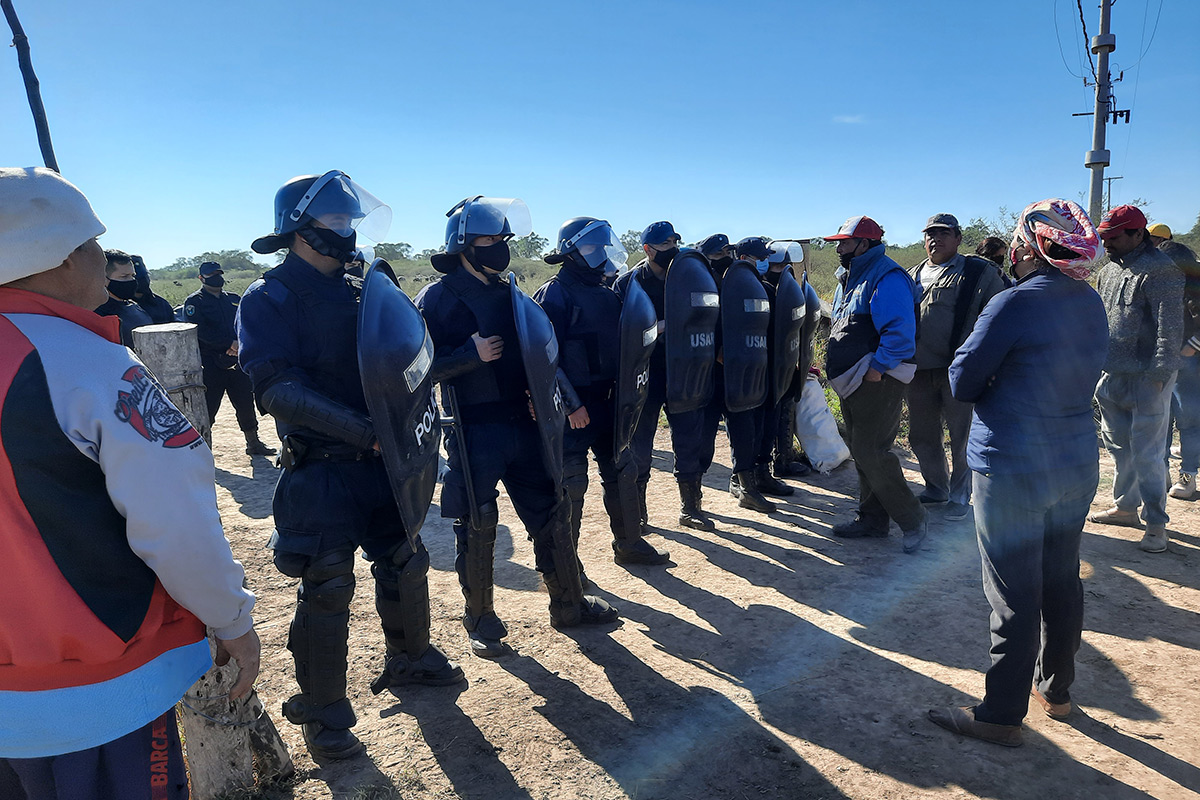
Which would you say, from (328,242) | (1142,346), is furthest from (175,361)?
(1142,346)

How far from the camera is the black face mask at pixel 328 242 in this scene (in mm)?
2896

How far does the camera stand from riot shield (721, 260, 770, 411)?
538 centimetres

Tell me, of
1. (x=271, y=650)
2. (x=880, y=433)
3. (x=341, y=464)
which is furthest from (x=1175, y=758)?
(x=271, y=650)

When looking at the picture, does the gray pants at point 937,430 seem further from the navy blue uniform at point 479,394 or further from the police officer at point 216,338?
the police officer at point 216,338

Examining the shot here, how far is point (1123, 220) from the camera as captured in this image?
464 cm

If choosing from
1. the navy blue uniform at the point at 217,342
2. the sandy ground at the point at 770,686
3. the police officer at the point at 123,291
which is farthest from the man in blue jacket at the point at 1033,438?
the navy blue uniform at the point at 217,342

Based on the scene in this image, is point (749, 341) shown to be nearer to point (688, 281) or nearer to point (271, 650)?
point (688, 281)

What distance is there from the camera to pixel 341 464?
296cm

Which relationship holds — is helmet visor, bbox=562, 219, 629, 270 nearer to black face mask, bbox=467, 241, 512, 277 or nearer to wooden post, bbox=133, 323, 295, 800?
black face mask, bbox=467, 241, 512, 277

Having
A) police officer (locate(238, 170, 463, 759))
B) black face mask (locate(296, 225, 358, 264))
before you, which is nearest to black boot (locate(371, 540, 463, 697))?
police officer (locate(238, 170, 463, 759))

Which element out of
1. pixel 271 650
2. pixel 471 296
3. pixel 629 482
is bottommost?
pixel 271 650

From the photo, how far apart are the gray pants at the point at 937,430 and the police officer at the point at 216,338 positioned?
20.9ft

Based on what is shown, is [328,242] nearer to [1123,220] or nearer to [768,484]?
[768,484]

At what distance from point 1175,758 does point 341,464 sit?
10.9 feet
